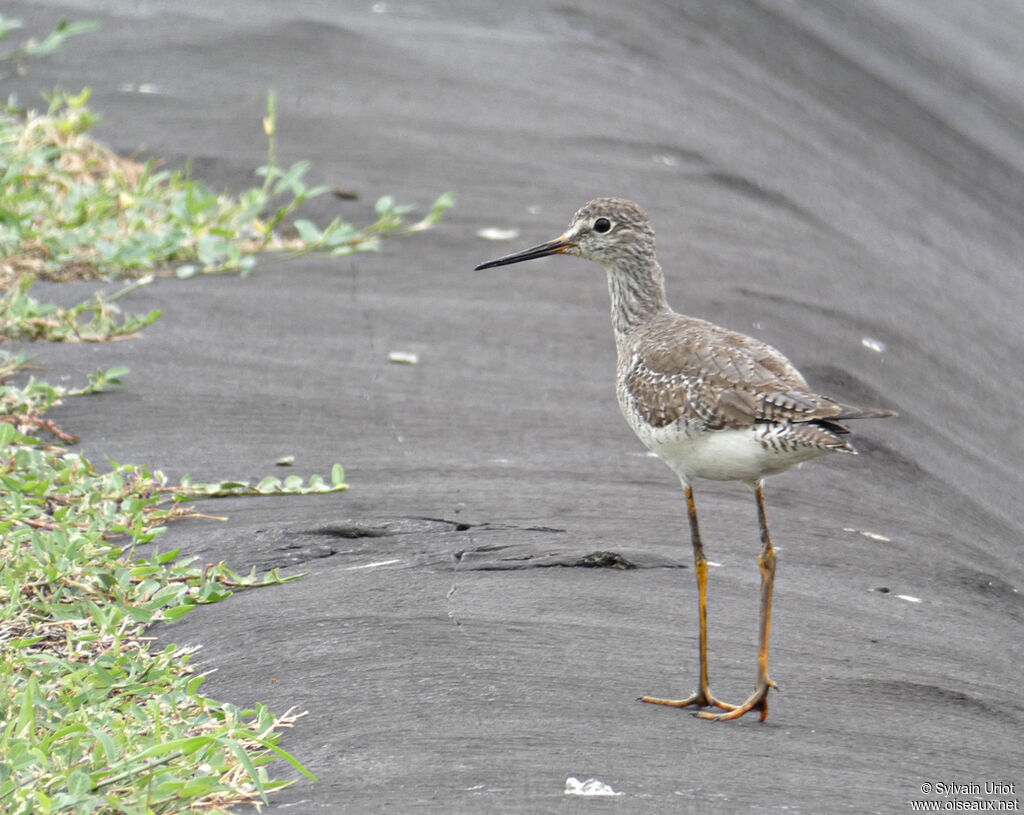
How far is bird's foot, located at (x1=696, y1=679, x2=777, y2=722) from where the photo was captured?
12.6 ft

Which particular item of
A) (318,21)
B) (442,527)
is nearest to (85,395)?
(442,527)

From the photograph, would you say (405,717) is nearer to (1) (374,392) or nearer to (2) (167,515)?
(2) (167,515)

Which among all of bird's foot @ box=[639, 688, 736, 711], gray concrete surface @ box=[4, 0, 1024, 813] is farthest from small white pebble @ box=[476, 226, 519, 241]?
bird's foot @ box=[639, 688, 736, 711]

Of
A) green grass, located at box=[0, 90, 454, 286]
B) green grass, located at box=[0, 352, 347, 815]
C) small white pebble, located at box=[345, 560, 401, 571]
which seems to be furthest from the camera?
green grass, located at box=[0, 90, 454, 286]

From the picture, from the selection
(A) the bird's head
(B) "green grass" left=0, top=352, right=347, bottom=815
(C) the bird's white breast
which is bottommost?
(B) "green grass" left=0, top=352, right=347, bottom=815

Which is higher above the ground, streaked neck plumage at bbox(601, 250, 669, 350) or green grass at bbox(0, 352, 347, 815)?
streaked neck plumage at bbox(601, 250, 669, 350)

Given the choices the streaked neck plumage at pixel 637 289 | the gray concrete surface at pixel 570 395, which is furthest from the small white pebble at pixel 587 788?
the streaked neck plumage at pixel 637 289

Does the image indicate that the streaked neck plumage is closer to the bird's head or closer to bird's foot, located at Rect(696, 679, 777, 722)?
the bird's head

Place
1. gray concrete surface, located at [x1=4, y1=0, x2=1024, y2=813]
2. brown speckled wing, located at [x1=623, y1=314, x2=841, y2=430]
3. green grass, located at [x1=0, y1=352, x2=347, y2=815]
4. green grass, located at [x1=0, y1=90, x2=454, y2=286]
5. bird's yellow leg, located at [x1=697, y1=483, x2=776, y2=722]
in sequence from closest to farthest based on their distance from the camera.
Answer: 1. green grass, located at [x1=0, y1=352, x2=347, y2=815]
2. gray concrete surface, located at [x1=4, y1=0, x2=1024, y2=813]
3. bird's yellow leg, located at [x1=697, y1=483, x2=776, y2=722]
4. brown speckled wing, located at [x1=623, y1=314, x2=841, y2=430]
5. green grass, located at [x1=0, y1=90, x2=454, y2=286]

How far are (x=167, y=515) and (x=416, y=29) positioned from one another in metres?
6.81

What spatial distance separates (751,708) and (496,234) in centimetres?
448

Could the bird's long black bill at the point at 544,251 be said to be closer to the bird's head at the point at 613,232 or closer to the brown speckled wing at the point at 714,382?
the bird's head at the point at 613,232

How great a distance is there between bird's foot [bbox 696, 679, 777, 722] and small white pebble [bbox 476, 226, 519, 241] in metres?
4.36

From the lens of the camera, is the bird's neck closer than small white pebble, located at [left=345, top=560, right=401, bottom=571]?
No
